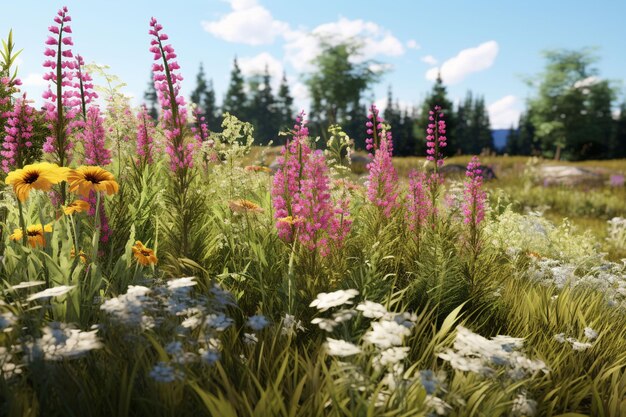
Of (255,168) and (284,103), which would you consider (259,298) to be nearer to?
(255,168)

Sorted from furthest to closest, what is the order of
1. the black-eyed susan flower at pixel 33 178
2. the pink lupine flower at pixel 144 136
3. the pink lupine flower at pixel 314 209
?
the pink lupine flower at pixel 144 136 → the pink lupine flower at pixel 314 209 → the black-eyed susan flower at pixel 33 178

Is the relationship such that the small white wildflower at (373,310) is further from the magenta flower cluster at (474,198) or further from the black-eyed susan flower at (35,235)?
the black-eyed susan flower at (35,235)

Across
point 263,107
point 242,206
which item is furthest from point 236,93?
point 242,206

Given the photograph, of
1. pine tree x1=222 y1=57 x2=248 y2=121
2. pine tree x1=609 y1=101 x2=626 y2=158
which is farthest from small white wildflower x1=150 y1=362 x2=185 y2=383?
pine tree x1=609 y1=101 x2=626 y2=158

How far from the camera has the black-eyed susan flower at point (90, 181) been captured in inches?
105

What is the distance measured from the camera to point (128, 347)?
214 centimetres

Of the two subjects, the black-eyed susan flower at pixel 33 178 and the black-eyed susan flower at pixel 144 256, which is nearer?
the black-eyed susan flower at pixel 33 178

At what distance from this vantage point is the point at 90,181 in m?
2.72

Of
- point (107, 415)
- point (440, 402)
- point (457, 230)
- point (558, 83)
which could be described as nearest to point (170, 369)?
point (107, 415)

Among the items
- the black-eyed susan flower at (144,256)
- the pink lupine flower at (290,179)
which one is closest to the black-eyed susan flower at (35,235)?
the black-eyed susan flower at (144,256)

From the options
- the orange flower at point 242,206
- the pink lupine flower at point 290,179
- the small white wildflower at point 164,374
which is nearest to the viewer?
the small white wildflower at point 164,374

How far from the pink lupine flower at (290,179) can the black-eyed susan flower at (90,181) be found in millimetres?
1072

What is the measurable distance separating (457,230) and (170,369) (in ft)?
8.50

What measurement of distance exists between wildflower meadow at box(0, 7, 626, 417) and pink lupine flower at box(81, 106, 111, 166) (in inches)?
0.7
